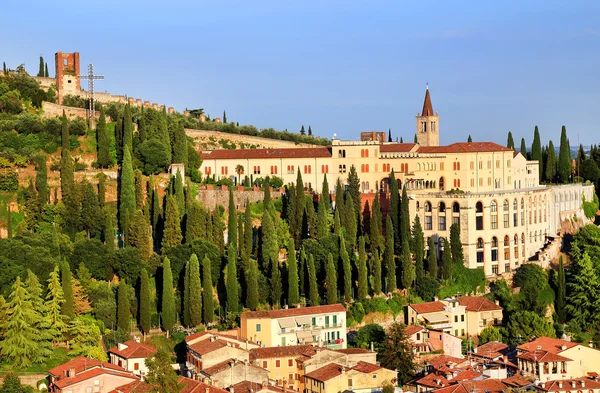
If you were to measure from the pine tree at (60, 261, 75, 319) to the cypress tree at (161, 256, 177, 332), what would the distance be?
4.00 meters

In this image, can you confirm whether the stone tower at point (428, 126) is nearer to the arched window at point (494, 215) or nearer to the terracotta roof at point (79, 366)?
the arched window at point (494, 215)

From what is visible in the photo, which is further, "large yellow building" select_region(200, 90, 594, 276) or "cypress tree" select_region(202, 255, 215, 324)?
"large yellow building" select_region(200, 90, 594, 276)

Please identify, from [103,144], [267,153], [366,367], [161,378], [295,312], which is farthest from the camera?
[267,153]

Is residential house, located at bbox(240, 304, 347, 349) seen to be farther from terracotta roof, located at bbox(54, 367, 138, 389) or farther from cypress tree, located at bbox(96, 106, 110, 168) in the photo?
cypress tree, located at bbox(96, 106, 110, 168)

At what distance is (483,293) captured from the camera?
68062 mm

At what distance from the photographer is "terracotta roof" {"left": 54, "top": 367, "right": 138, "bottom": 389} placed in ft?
162

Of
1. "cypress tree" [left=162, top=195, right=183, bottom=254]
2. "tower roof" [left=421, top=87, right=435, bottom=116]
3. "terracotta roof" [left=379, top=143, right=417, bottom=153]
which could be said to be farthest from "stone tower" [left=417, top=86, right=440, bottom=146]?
"cypress tree" [left=162, top=195, right=183, bottom=254]

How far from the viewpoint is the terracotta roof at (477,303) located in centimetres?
6331

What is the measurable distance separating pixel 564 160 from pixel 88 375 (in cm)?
4457

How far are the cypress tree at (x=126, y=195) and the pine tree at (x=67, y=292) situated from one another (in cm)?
750

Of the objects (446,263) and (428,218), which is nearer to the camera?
(446,263)

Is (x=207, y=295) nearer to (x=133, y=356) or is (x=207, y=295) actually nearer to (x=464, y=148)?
(x=133, y=356)

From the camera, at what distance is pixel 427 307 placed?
62125mm

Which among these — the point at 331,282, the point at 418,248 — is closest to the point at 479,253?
the point at 418,248
